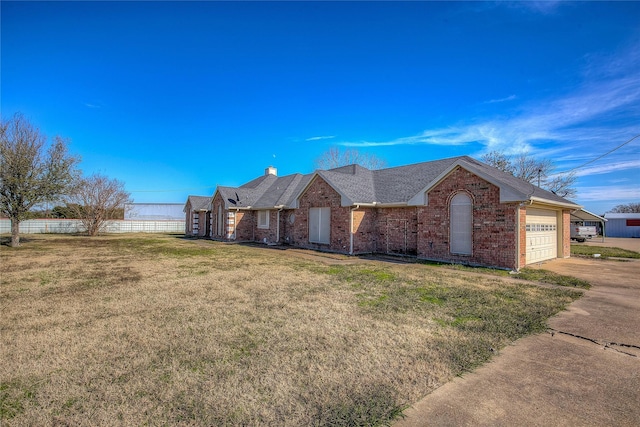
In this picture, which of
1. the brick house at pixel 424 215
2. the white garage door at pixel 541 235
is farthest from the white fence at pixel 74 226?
the white garage door at pixel 541 235

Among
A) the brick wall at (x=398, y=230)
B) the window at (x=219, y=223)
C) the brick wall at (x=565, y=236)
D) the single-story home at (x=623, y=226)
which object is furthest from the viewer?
the single-story home at (x=623, y=226)

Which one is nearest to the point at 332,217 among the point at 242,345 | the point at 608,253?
the point at 242,345

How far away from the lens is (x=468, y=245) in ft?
41.8

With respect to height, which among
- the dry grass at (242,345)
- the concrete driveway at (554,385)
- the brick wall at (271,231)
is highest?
the brick wall at (271,231)

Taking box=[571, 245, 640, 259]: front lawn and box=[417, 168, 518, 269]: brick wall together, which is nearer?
box=[417, 168, 518, 269]: brick wall

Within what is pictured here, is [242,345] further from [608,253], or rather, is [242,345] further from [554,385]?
[608,253]

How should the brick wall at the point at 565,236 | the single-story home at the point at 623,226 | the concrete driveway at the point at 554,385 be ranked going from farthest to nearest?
the single-story home at the point at 623,226
the brick wall at the point at 565,236
the concrete driveway at the point at 554,385

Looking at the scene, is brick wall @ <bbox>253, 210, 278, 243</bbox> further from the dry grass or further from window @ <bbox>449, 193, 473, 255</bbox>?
the dry grass

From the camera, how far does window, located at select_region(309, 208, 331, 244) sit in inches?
707

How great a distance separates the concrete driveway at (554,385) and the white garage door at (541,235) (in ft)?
26.3

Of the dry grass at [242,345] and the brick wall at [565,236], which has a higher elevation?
the brick wall at [565,236]

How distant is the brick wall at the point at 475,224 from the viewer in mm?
11594

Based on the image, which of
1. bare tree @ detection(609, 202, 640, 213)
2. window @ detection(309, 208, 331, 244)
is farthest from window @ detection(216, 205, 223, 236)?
bare tree @ detection(609, 202, 640, 213)

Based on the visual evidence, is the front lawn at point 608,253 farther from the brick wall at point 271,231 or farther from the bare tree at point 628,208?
the bare tree at point 628,208
